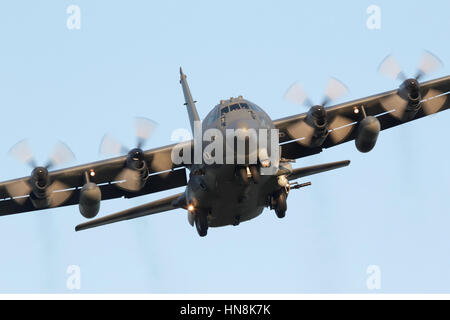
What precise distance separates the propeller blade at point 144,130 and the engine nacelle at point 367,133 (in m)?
6.79

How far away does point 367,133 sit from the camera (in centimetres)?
2873

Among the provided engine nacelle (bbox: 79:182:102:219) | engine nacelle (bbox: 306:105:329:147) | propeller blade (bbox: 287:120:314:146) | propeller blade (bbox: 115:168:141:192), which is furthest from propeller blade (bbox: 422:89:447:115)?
engine nacelle (bbox: 79:182:102:219)

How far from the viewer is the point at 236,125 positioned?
2642cm

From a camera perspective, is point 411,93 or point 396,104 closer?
point 411,93

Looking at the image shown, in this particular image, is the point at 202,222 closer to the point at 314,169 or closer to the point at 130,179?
the point at 130,179

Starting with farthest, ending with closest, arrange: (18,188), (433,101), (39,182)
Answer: (433,101) < (18,188) < (39,182)

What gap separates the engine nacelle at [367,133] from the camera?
94.0 feet

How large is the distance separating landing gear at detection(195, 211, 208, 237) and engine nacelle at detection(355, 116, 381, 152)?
221 inches

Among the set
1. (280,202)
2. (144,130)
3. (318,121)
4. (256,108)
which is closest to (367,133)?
(318,121)

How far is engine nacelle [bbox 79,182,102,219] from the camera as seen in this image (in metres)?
28.3

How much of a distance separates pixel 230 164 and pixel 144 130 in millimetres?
4276

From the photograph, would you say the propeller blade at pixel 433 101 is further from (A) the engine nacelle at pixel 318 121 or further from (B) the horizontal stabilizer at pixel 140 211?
(B) the horizontal stabilizer at pixel 140 211

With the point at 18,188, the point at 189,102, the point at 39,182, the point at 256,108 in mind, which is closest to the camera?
the point at 256,108
